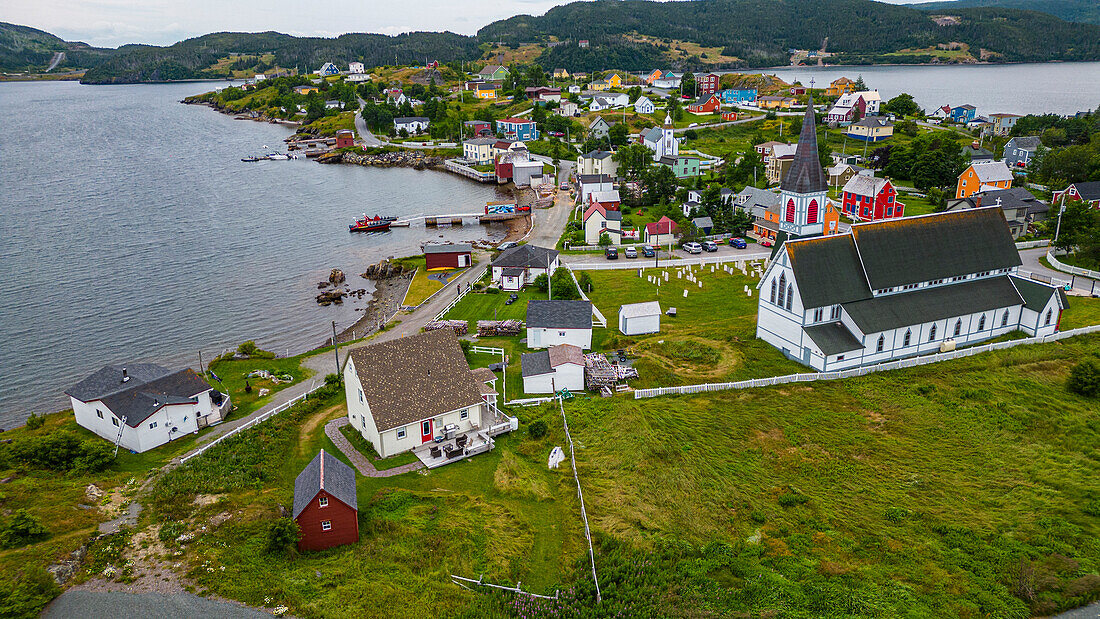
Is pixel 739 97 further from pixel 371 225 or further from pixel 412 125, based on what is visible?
pixel 371 225

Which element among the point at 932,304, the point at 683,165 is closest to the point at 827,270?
the point at 932,304

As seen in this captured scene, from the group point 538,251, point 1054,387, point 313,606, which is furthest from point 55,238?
point 1054,387

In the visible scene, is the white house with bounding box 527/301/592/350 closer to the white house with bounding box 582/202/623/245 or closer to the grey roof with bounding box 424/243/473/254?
the grey roof with bounding box 424/243/473/254

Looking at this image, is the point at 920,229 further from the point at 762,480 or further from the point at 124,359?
the point at 124,359

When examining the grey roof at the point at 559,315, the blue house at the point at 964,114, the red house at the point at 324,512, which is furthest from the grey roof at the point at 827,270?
the blue house at the point at 964,114

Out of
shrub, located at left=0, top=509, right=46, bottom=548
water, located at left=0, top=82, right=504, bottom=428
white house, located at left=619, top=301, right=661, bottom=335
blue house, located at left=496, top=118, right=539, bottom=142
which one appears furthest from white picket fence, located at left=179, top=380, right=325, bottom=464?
blue house, located at left=496, top=118, right=539, bottom=142

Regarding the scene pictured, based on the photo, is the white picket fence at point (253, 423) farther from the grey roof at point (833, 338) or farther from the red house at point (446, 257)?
the grey roof at point (833, 338)

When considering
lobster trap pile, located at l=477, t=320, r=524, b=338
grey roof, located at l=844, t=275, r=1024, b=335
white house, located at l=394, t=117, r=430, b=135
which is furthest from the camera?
white house, located at l=394, t=117, r=430, b=135
